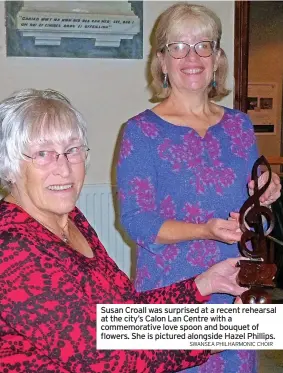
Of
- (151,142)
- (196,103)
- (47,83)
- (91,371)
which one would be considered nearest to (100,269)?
(91,371)

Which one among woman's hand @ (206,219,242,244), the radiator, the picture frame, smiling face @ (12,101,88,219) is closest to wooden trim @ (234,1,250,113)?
the picture frame

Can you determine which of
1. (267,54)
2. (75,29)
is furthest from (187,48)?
(267,54)

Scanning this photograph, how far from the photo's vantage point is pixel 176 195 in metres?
1.30

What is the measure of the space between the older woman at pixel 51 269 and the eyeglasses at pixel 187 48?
457 mm

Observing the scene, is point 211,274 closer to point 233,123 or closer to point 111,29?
point 233,123

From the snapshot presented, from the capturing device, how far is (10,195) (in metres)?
0.99

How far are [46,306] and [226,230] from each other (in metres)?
0.41

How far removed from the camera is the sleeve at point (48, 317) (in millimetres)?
841

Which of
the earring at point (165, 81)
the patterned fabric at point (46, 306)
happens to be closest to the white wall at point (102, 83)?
the earring at point (165, 81)

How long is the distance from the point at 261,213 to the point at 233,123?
436 millimetres

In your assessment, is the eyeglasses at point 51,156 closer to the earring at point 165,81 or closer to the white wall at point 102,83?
the earring at point 165,81

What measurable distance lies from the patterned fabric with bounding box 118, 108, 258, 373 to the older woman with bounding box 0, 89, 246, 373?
0.23m
